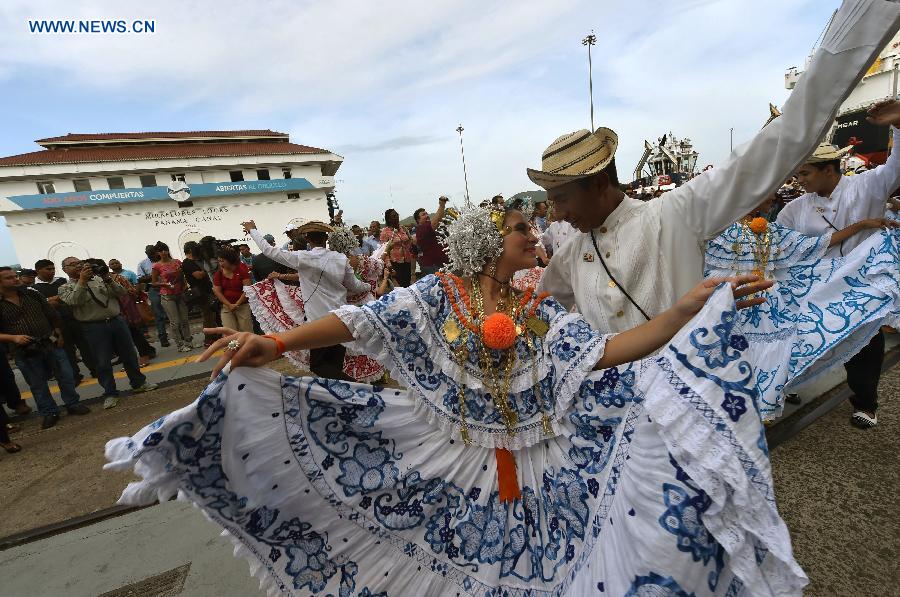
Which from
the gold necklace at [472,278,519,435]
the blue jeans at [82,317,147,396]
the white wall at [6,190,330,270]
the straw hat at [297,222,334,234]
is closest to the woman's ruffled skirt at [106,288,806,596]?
the gold necklace at [472,278,519,435]

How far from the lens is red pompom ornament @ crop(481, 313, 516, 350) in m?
1.83

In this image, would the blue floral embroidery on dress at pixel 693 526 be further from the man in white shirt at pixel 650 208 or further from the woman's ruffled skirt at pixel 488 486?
the man in white shirt at pixel 650 208

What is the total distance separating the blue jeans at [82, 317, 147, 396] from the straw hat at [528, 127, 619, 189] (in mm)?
6241

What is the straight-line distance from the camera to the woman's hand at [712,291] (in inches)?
55.1

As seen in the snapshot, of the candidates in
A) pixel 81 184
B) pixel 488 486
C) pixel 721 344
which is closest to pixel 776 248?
pixel 721 344

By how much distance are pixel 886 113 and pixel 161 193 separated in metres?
43.2

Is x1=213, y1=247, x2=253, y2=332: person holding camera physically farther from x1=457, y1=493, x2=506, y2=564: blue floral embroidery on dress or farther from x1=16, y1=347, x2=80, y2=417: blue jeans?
x1=457, y1=493, x2=506, y2=564: blue floral embroidery on dress

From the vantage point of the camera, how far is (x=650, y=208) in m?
1.82

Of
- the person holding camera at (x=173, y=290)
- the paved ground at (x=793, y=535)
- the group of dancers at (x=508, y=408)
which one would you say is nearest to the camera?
the group of dancers at (x=508, y=408)

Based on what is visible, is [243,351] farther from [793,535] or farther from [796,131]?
[793,535]

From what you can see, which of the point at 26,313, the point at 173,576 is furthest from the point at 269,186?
the point at 173,576

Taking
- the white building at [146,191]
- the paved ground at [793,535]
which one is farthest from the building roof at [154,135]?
the paved ground at [793,535]

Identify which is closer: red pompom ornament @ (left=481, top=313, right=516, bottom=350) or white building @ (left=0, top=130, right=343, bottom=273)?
red pompom ornament @ (left=481, top=313, right=516, bottom=350)

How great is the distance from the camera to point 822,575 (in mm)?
1966
